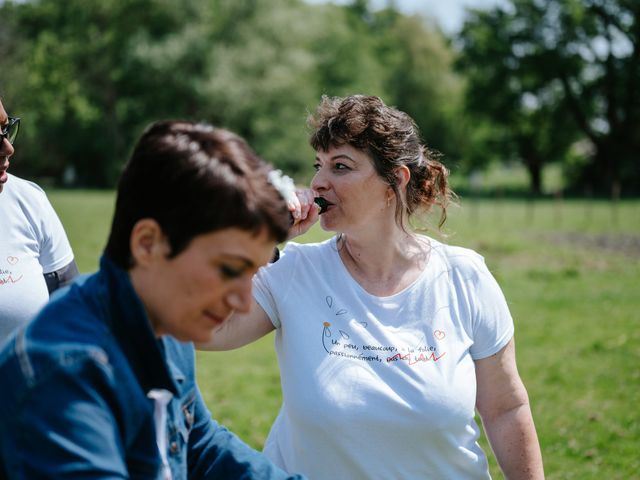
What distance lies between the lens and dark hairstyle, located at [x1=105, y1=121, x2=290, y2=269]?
139 cm

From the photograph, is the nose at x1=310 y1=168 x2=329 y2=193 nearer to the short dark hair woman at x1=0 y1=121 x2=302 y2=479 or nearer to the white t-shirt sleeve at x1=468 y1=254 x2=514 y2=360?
the white t-shirt sleeve at x1=468 y1=254 x2=514 y2=360

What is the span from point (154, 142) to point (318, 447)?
5.22ft

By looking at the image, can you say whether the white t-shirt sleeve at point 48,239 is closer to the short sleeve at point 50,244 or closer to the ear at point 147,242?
the short sleeve at point 50,244

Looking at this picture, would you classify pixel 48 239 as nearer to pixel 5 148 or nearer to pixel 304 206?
pixel 5 148

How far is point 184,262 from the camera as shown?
1.44 meters

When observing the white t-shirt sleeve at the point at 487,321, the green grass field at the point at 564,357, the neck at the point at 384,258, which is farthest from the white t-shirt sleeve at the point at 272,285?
the green grass field at the point at 564,357

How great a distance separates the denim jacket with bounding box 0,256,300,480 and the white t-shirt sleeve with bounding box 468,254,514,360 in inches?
59.2

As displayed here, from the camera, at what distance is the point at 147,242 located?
1.44m

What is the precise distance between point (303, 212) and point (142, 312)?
155 centimetres

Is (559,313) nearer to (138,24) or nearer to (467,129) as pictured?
(138,24)

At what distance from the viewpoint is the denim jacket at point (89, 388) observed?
1.27 metres

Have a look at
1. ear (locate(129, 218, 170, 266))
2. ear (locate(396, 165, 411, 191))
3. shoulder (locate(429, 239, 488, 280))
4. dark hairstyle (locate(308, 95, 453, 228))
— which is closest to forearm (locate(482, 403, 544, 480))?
shoulder (locate(429, 239, 488, 280))

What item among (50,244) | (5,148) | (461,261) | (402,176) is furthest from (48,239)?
A: (461,261)

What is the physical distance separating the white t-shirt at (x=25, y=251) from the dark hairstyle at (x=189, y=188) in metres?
1.76
